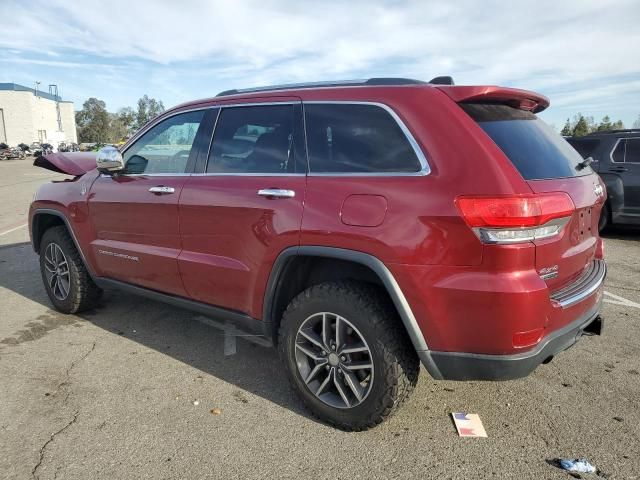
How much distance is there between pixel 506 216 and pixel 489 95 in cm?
73

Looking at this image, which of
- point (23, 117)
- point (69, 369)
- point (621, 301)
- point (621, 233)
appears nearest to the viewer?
point (69, 369)

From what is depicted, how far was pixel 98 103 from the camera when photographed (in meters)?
119

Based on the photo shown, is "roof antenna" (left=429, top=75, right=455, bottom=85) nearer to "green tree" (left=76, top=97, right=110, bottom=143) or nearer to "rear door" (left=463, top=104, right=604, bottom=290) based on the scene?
"rear door" (left=463, top=104, right=604, bottom=290)

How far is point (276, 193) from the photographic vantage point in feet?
9.66

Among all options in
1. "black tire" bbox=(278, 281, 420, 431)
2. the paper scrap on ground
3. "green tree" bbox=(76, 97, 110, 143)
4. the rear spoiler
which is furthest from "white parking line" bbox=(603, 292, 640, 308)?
"green tree" bbox=(76, 97, 110, 143)

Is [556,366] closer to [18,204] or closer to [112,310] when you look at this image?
[112,310]

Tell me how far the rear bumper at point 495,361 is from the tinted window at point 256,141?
1312 millimetres

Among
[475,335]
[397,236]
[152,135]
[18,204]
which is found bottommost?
[18,204]

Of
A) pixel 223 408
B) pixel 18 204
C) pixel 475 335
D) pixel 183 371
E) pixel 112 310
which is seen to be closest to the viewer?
pixel 475 335

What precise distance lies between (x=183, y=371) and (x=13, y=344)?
1.55 metres

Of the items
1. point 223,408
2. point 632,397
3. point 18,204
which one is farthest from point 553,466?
point 18,204

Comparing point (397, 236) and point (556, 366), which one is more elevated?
point (397, 236)

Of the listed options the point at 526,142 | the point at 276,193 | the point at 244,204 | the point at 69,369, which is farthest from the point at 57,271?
the point at 526,142

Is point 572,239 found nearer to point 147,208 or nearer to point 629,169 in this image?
point 147,208
